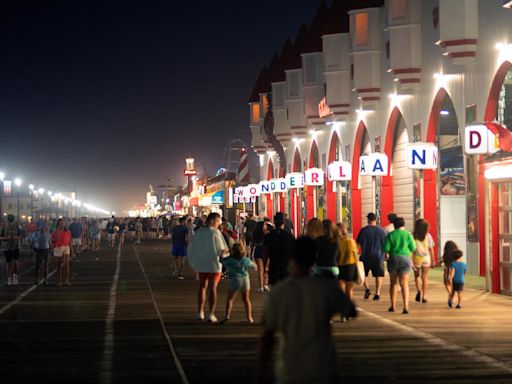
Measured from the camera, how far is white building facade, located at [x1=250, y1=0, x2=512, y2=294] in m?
23.7

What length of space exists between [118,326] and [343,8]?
27895 millimetres

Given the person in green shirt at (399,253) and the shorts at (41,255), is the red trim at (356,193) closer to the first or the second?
the shorts at (41,255)

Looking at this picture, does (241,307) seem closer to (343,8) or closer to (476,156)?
(476,156)

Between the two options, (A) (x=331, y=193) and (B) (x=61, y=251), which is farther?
(A) (x=331, y=193)

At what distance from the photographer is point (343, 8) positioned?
1697 inches

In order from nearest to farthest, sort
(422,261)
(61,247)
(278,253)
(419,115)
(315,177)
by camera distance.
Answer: (278,253), (422,261), (61,247), (419,115), (315,177)

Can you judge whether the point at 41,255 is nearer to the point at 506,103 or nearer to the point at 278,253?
the point at 278,253

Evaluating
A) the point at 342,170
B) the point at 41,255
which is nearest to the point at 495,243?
the point at 41,255

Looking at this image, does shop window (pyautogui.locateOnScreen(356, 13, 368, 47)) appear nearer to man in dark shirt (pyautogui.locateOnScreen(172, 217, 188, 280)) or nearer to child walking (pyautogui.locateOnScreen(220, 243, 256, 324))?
man in dark shirt (pyautogui.locateOnScreen(172, 217, 188, 280))

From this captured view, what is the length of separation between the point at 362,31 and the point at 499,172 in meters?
17.3

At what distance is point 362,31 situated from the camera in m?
38.8

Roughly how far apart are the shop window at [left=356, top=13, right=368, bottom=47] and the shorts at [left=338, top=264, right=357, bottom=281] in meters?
20.4

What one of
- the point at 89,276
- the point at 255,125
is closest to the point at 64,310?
the point at 89,276

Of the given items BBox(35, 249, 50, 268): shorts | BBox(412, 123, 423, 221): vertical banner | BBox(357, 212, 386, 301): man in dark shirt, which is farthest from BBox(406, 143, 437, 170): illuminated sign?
BBox(35, 249, 50, 268): shorts
